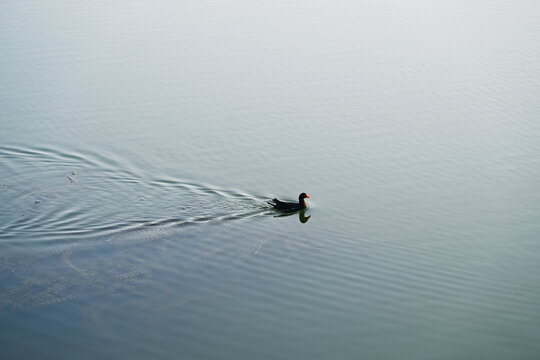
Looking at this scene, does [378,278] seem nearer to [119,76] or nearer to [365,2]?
[119,76]

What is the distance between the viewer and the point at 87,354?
28.1 feet

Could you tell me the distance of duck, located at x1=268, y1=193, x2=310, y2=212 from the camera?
44.5ft

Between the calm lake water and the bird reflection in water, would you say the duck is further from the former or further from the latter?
the calm lake water

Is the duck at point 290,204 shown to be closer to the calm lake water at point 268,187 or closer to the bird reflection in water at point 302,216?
the bird reflection in water at point 302,216

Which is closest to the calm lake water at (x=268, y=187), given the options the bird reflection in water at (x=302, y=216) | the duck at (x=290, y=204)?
the bird reflection in water at (x=302, y=216)

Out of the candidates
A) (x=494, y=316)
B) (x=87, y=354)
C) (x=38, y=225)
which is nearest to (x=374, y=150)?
(x=494, y=316)

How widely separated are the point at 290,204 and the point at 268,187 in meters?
1.67

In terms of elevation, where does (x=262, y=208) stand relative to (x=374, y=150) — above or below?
below

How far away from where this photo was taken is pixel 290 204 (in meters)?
13.5

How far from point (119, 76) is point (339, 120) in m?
8.59

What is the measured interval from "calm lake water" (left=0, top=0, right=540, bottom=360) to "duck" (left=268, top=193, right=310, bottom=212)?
266 mm

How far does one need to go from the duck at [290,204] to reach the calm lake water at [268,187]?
0.27 m

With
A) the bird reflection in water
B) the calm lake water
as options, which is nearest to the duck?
the bird reflection in water

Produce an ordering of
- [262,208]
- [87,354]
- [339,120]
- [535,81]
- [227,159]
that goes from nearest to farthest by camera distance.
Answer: [87,354], [262,208], [227,159], [339,120], [535,81]
